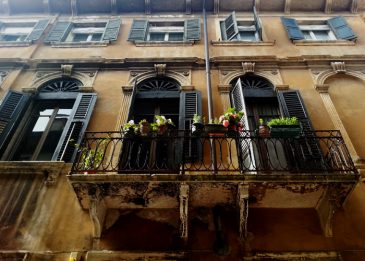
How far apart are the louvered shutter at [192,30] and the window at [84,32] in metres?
2.39

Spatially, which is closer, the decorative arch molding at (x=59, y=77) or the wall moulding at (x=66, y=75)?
the decorative arch molding at (x=59, y=77)

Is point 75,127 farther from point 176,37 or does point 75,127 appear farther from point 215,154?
point 176,37

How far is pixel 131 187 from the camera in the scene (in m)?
5.55

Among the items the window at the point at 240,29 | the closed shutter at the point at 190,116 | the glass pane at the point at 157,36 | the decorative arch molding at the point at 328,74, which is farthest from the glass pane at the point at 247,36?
the closed shutter at the point at 190,116

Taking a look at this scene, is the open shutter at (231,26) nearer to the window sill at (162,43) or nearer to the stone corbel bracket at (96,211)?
the window sill at (162,43)

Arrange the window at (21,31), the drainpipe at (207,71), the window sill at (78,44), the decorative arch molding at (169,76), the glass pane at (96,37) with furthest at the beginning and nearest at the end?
the glass pane at (96,37), the window at (21,31), the window sill at (78,44), the decorative arch molding at (169,76), the drainpipe at (207,71)

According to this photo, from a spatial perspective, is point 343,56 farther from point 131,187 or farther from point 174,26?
point 131,187

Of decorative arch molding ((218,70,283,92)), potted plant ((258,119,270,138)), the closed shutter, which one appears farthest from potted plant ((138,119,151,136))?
decorative arch molding ((218,70,283,92))

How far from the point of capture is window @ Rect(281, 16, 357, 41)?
10453mm

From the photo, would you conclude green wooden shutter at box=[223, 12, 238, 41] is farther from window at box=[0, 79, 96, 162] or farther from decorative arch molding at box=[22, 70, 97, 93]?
window at box=[0, 79, 96, 162]

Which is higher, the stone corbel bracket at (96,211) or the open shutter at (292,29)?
the open shutter at (292,29)

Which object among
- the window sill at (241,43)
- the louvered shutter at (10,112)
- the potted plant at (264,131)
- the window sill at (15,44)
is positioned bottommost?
the potted plant at (264,131)

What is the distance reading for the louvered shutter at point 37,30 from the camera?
10680 millimetres

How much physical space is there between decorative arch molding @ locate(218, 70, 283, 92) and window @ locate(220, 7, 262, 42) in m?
1.97
